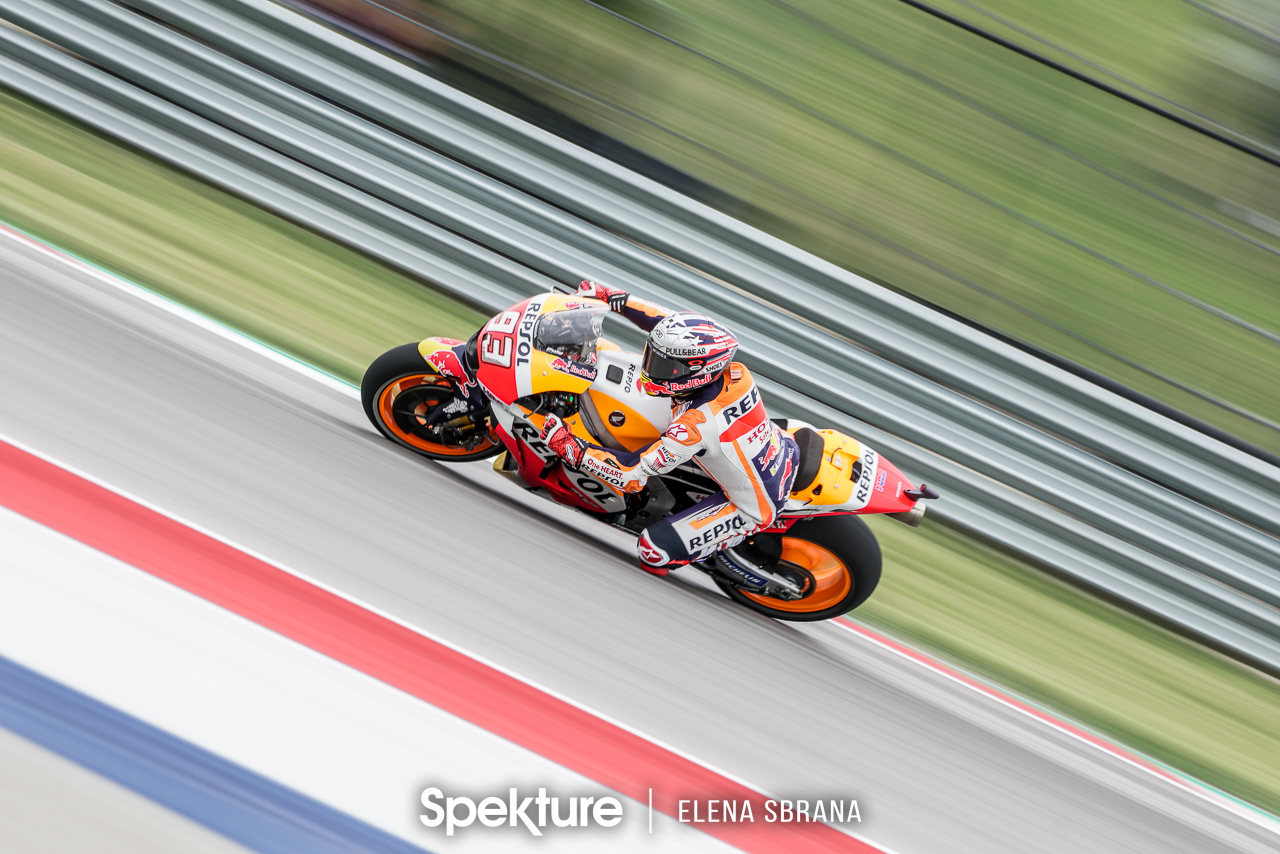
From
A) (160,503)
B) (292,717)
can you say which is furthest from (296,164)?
(292,717)

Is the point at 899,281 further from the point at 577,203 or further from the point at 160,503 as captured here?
the point at 160,503

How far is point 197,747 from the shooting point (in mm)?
3576

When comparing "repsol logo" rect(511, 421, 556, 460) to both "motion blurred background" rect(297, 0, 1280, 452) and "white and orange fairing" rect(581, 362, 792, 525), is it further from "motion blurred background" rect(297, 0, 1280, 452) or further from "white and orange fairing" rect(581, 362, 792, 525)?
"motion blurred background" rect(297, 0, 1280, 452)

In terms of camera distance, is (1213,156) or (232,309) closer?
(232,309)

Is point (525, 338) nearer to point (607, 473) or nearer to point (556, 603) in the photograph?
point (607, 473)

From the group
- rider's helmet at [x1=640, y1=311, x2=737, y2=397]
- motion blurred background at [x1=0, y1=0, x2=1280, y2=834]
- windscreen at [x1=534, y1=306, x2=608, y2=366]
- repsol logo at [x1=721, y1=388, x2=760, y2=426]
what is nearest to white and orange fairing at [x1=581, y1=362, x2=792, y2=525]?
repsol logo at [x1=721, y1=388, x2=760, y2=426]

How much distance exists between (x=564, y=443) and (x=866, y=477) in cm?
164

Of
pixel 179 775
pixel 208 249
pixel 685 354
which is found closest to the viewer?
pixel 179 775

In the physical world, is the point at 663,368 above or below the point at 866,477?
above

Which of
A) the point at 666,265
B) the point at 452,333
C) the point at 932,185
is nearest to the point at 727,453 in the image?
the point at 666,265

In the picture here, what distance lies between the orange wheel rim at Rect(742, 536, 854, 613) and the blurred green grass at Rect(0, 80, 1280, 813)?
613 mm

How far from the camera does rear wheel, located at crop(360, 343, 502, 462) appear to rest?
5.28 metres

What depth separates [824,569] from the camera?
555cm

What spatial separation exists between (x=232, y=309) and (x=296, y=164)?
1.42m
